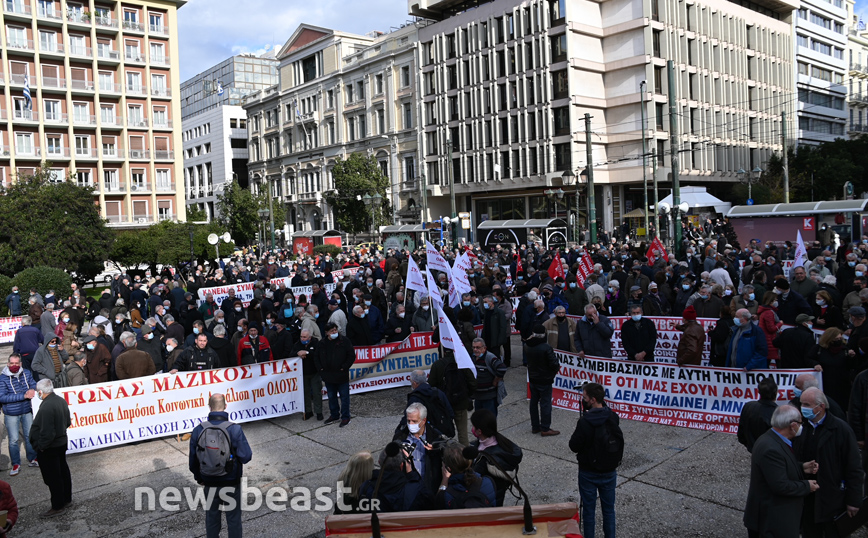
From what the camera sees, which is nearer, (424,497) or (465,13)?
(424,497)

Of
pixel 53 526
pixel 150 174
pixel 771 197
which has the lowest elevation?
pixel 53 526

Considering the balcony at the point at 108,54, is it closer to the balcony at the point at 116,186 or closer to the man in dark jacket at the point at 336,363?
the balcony at the point at 116,186

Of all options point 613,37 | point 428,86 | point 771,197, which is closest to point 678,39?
point 613,37

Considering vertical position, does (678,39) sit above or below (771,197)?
above

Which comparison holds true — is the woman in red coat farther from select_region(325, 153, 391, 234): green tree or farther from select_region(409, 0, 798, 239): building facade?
select_region(325, 153, 391, 234): green tree

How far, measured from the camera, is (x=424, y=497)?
534cm

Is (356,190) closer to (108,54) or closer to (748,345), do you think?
(108,54)

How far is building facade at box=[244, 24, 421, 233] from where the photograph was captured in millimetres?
66688

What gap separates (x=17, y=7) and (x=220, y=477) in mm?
61605

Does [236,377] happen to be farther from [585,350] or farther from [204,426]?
[585,350]

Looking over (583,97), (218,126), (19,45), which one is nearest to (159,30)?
(19,45)

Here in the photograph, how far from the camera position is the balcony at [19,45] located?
177 feet

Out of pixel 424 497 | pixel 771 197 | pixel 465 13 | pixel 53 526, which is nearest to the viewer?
pixel 424 497

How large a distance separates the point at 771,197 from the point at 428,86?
31073 mm
